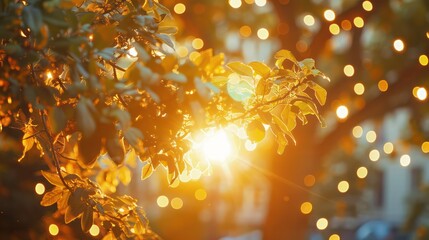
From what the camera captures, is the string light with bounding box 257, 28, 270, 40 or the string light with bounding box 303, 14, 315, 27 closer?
the string light with bounding box 303, 14, 315, 27

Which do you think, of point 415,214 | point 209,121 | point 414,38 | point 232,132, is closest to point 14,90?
point 209,121

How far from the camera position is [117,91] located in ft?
6.77

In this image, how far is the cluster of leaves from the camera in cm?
203

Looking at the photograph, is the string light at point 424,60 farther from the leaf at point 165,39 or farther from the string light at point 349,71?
the leaf at point 165,39

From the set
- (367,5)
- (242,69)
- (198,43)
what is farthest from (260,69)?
(198,43)

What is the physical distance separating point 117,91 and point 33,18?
0.30 meters

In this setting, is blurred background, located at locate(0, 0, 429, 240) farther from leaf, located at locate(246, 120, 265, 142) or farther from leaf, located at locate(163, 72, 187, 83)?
leaf, located at locate(163, 72, 187, 83)

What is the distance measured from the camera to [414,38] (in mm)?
10000

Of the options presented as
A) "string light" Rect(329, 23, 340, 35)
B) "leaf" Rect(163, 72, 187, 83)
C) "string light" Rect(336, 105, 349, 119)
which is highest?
"leaf" Rect(163, 72, 187, 83)

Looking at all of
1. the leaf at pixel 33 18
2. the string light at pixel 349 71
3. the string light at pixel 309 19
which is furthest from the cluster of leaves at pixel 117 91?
the string light at pixel 309 19

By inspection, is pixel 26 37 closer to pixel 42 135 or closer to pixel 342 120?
pixel 42 135

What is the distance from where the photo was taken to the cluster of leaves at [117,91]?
2033 mm

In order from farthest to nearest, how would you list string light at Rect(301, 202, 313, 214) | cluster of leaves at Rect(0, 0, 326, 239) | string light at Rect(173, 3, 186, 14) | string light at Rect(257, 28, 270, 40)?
string light at Rect(257, 28, 270, 40), string light at Rect(173, 3, 186, 14), string light at Rect(301, 202, 313, 214), cluster of leaves at Rect(0, 0, 326, 239)

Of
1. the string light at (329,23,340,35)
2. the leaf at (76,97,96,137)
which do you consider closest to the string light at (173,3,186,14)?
the string light at (329,23,340,35)
